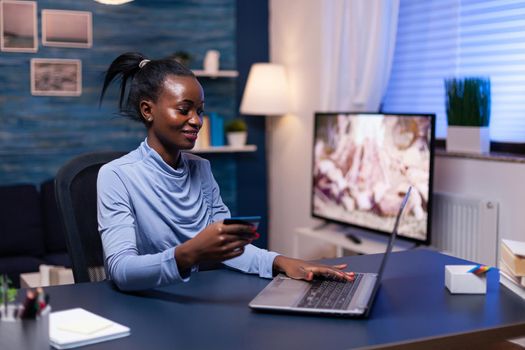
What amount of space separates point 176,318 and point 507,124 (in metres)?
2.39

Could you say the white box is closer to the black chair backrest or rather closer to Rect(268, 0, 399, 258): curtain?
the black chair backrest

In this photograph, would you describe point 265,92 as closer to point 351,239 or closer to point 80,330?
point 351,239

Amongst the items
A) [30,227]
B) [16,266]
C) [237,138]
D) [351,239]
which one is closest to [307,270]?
[351,239]

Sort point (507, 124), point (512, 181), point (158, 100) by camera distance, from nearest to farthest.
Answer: point (158, 100)
point (512, 181)
point (507, 124)

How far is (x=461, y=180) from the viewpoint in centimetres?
353

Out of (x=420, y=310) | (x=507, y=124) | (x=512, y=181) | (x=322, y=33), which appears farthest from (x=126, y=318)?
(x=322, y=33)

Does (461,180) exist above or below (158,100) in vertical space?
below

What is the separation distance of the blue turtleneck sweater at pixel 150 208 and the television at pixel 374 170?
1.66m

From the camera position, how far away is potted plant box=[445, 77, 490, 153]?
133 inches

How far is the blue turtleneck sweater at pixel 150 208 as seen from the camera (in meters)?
1.81

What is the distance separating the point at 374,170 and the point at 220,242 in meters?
2.34

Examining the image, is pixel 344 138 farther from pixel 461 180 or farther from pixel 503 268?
pixel 503 268

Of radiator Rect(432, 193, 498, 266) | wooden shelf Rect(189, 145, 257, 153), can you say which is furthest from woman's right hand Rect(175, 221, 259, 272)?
wooden shelf Rect(189, 145, 257, 153)

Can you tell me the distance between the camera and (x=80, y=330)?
4.65 ft
